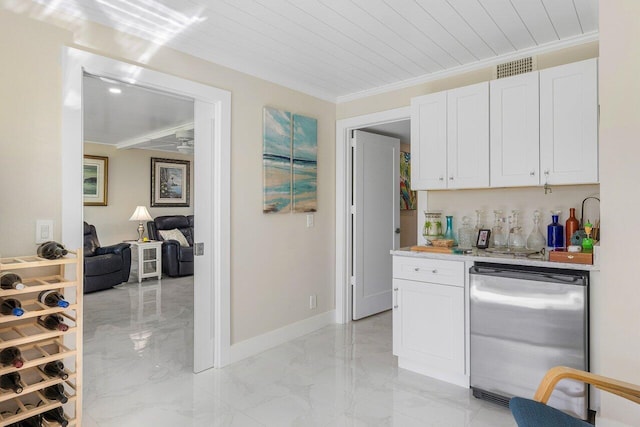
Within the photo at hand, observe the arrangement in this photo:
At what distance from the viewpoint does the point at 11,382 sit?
1.77m

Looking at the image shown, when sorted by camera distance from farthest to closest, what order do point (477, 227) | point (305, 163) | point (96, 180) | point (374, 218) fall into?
point (96, 180) → point (374, 218) → point (305, 163) → point (477, 227)

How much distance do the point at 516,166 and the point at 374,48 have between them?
1321 mm

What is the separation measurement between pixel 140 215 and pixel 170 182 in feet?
3.86

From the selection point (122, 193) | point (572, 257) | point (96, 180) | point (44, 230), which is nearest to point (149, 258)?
point (122, 193)

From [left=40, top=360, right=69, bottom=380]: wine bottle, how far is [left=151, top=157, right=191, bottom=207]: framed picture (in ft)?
18.8

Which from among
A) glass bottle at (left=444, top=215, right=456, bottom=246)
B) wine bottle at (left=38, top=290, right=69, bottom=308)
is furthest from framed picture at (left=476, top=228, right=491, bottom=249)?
wine bottle at (left=38, top=290, right=69, bottom=308)

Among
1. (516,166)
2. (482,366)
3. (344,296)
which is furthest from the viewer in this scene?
(344,296)

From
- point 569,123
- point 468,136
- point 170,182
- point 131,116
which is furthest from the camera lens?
point 170,182

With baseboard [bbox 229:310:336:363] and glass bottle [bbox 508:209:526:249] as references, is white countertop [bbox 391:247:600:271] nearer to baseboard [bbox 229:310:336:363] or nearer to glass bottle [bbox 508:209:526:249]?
glass bottle [bbox 508:209:526:249]

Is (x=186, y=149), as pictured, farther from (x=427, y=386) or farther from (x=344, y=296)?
(x=427, y=386)

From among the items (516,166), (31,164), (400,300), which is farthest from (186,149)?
(516,166)

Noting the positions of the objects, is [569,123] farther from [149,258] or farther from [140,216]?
[140,216]

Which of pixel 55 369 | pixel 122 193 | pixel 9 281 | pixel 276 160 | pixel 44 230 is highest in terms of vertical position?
pixel 276 160

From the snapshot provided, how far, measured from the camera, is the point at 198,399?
2434 millimetres
